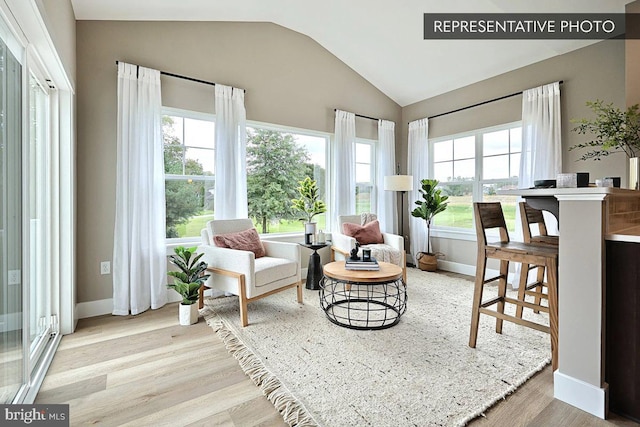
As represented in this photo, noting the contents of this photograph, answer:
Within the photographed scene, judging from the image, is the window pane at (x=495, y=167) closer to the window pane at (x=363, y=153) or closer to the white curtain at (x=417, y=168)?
the white curtain at (x=417, y=168)

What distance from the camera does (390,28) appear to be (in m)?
3.79

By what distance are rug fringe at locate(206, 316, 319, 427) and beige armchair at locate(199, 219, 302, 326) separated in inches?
13.3

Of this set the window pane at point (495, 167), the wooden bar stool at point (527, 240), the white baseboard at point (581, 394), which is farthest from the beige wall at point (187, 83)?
the white baseboard at point (581, 394)

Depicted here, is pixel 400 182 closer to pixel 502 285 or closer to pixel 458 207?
pixel 458 207

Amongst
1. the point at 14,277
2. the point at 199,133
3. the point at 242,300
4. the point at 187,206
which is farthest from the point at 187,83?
the point at 14,277

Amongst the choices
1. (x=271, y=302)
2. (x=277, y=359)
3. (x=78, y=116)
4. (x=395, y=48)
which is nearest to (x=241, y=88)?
(x=78, y=116)

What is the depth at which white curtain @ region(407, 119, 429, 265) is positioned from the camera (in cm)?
487

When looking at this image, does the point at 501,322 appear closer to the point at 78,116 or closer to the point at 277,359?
the point at 277,359

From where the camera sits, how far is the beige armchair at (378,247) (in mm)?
3650

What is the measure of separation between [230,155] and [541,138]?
3.60 metres

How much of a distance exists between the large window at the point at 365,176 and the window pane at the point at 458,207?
3.59 feet

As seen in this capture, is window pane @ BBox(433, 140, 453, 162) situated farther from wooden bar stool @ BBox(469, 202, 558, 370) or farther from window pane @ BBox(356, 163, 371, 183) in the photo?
wooden bar stool @ BBox(469, 202, 558, 370)

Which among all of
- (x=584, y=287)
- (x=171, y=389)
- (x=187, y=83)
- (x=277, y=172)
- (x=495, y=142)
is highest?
(x=187, y=83)

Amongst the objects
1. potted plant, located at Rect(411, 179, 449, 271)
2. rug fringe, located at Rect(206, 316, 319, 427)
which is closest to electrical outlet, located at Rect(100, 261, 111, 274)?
rug fringe, located at Rect(206, 316, 319, 427)
